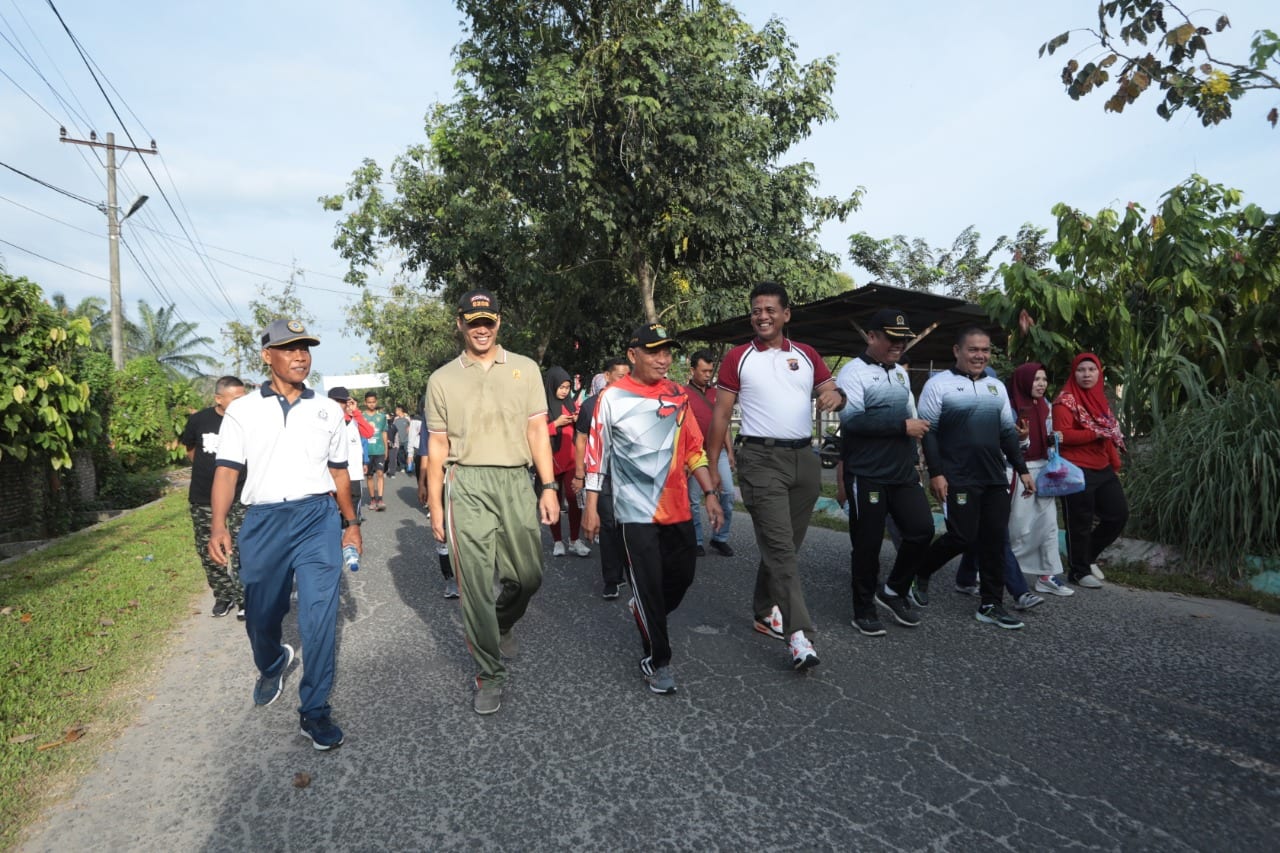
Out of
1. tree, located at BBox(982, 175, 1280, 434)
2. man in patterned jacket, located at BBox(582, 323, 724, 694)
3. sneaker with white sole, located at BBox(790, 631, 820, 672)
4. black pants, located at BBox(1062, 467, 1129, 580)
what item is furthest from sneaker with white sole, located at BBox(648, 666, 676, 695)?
tree, located at BBox(982, 175, 1280, 434)

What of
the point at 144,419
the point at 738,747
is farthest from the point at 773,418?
the point at 144,419

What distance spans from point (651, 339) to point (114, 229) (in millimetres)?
23148

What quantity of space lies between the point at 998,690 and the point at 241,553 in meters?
3.73

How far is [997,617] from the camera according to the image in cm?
483

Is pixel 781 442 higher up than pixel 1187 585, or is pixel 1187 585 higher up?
pixel 781 442

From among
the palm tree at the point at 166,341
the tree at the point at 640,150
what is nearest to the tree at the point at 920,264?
the tree at the point at 640,150

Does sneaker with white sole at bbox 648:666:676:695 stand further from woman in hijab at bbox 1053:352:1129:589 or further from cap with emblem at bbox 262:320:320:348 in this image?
woman in hijab at bbox 1053:352:1129:589

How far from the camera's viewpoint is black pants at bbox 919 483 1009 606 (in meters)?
4.79

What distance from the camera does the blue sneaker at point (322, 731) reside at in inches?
132

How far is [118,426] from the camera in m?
17.2

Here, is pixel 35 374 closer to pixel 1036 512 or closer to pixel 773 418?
pixel 773 418

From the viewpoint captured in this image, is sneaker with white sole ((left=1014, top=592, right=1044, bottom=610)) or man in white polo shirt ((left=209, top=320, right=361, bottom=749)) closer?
man in white polo shirt ((left=209, top=320, right=361, bottom=749))

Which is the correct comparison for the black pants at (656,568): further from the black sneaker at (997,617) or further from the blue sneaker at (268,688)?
the black sneaker at (997,617)

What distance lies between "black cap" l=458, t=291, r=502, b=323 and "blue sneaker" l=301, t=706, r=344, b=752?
1.97 m
